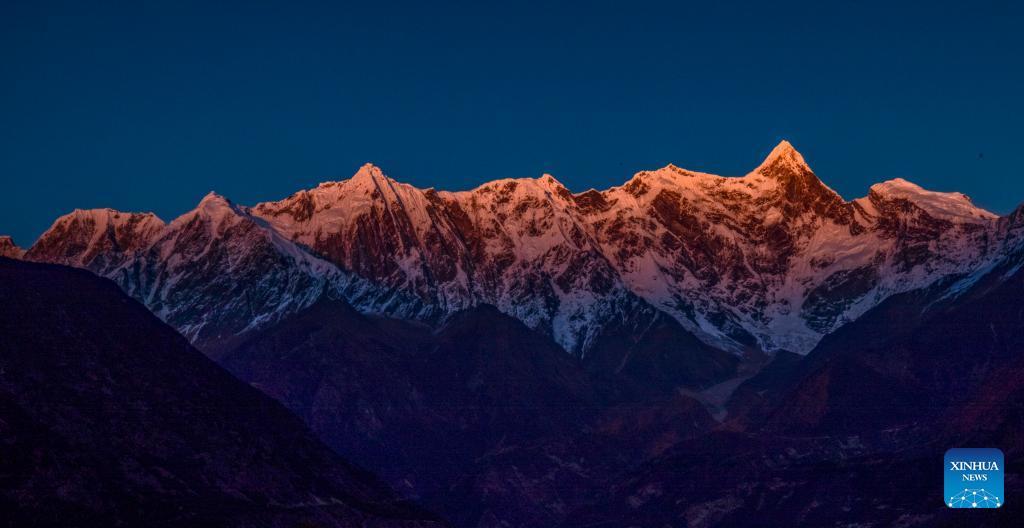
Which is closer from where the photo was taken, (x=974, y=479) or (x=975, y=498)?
(x=975, y=498)

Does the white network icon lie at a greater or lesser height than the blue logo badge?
lesser

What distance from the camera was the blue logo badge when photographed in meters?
154

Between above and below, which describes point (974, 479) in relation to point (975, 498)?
above

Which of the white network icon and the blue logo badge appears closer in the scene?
the white network icon

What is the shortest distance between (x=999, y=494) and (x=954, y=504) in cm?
301

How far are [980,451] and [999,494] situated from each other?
4.95 m

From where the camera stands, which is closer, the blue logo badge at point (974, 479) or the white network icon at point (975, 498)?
the white network icon at point (975, 498)

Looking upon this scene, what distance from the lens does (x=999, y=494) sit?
15600 centimetres

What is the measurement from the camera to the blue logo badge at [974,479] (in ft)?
504

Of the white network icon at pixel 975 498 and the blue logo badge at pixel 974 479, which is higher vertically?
the blue logo badge at pixel 974 479

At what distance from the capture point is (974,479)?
15500cm

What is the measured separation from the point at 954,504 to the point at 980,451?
5435 mm

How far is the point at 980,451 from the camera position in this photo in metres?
160
